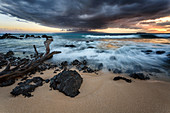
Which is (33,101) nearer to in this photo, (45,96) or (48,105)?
(45,96)

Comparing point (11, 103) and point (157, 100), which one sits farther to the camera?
point (157, 100)

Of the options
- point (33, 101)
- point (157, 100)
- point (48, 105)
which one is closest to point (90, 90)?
point (48, 105)

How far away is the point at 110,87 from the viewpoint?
2678mm

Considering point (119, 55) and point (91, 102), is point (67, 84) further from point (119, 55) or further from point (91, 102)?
point (119, 55)

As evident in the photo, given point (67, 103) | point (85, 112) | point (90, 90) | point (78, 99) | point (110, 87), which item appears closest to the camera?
point (85, 112)

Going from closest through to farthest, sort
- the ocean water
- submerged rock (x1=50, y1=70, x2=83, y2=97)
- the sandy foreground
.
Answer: the sandy foreground, submerged rock (x1=50, y1=70, x2=83, y2=97), the ocean water

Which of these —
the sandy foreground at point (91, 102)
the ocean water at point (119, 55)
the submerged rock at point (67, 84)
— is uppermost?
the submerged rock at point (67, 84)

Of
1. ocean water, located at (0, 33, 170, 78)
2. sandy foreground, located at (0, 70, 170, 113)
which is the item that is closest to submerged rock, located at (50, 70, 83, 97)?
sandy foreground, located at (0, 70, 170, 113)

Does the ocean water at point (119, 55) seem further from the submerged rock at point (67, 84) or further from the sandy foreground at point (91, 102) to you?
the submerged rock at point (67, 84)

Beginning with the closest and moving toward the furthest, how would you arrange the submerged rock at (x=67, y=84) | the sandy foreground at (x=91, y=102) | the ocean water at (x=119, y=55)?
the sandy foreground at (x=91, y=102) < the submerged rock at (x=67, y=84) < the ocean water at (x=119, y=55)

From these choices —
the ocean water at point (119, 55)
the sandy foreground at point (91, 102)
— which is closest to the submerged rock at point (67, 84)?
the sandy foreground at point (91, 102)

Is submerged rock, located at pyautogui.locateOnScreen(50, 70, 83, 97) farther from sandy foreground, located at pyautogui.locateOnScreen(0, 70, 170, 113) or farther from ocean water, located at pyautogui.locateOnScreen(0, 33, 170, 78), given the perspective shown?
ocean water, located at pyautogui.locateOnScreen(0, 33, 170, 78)

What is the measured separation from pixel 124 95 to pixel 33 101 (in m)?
2.50

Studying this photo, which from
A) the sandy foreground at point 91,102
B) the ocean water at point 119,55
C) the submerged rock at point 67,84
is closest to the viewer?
the sandy foreground at point 91,102
